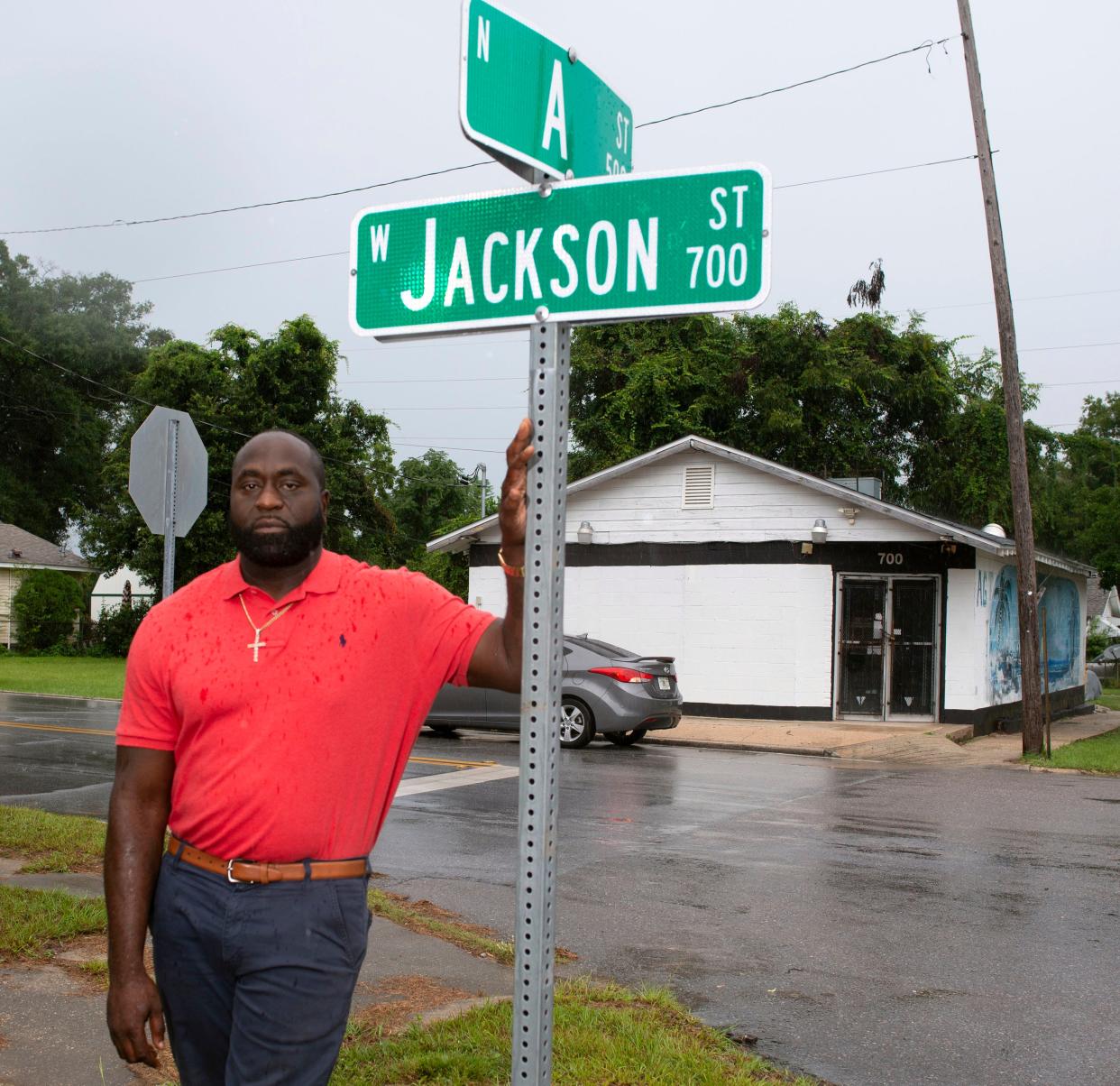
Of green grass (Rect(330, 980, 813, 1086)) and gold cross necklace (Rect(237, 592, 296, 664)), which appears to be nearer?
gold cross necklace (Rect(237, 592, 296, 664))

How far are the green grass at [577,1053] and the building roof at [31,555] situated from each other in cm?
4392

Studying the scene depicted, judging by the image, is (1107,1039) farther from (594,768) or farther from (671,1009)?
(594,768)

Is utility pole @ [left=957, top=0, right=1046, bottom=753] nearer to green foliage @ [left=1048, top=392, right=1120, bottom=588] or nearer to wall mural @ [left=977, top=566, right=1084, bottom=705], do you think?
wall mural @ [left=977, top=566, right=1084, bottom=705]

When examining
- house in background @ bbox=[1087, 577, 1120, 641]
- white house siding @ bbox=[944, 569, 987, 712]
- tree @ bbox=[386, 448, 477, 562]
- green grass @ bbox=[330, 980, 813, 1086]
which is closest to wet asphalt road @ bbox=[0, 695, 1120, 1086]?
green grass @ bbox=[330, 980, 813, 1086]

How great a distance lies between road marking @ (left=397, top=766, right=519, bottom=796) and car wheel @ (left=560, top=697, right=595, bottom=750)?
7.77 feet

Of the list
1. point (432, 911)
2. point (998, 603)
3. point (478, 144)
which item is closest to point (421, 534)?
point (998, 603)

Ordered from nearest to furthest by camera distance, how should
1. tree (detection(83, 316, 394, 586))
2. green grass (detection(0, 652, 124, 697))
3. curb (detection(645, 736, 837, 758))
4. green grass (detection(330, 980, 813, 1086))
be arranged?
green grass (detection(330, 980, 813, 1086)) < curb (detection(645, 736, 837, 758)) < green grass (detection(0, 652, 124, 697)) < tree (detection(83, 316, 394, 586))

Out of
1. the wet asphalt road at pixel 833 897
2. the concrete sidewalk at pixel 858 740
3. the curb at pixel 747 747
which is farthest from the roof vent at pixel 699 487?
the wet asphalt road at pixel 833 897

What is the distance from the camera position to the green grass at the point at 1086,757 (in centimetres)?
1557

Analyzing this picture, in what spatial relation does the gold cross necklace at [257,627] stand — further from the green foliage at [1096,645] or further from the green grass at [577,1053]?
the green foliage at [1096,645]

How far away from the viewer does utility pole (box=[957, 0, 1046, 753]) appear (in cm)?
1670

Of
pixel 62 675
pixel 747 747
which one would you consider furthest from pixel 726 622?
pixel 62 675

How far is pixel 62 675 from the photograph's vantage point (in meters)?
30.2

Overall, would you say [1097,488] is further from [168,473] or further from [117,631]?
[168,473]
